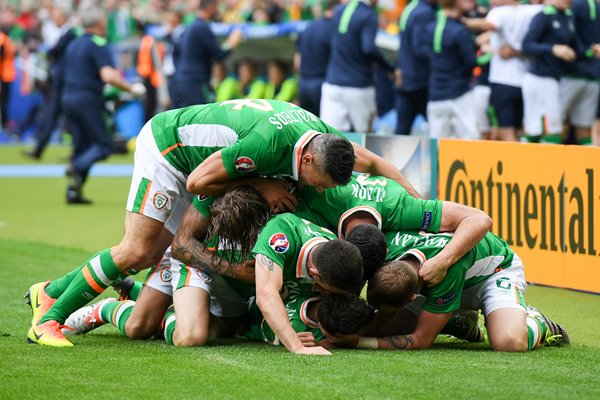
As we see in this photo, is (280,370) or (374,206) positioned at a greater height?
(374,206)

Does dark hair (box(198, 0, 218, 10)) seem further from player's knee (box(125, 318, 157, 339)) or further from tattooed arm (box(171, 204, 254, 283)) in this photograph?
player's knee (box(125, 318, 157, 339))

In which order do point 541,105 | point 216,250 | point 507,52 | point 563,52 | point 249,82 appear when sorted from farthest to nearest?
point 249,82 < point 507,52 < point 541,105 < point 563,52 < point 216,250

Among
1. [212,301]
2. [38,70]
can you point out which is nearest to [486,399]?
[212,301]

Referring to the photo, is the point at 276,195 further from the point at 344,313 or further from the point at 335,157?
the point at 344,313

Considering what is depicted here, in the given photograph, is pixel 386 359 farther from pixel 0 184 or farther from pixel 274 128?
pixel 0 184

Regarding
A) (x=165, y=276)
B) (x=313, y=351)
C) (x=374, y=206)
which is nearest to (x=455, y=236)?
(x=374, y=206)

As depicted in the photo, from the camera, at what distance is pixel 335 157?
6.39 meters

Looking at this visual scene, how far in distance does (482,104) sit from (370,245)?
9.08 m

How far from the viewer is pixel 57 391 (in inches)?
217

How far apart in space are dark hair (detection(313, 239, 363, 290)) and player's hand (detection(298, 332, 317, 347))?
1.47ft

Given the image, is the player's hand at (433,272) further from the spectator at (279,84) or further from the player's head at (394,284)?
the spectator at (279,84)

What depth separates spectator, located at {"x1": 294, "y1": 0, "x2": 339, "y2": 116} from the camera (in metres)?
16.5

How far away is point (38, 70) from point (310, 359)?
2396 cm

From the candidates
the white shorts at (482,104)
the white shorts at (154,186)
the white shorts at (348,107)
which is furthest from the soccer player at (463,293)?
the white shorts at (348,107)
